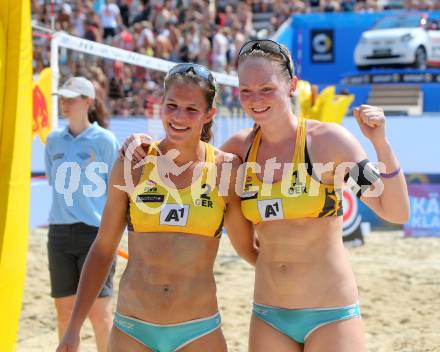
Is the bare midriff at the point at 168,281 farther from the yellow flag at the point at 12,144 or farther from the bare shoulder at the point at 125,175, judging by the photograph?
the yellow flag at the point at 12,144

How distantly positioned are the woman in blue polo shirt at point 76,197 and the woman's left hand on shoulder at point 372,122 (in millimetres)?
2397

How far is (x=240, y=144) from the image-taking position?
11.5ft

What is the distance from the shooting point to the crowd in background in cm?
1491

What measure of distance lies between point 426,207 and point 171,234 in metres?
8.95

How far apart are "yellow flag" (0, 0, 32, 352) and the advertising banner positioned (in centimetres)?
890

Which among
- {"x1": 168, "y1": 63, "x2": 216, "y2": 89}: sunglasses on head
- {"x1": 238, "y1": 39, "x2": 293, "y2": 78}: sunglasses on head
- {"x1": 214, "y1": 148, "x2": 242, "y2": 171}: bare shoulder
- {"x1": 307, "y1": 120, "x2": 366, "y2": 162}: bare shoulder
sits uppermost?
{"x1": 238, "y1": 39, "x2": 293, "y2": 78}: sunglasses on head

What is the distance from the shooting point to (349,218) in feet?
35.9

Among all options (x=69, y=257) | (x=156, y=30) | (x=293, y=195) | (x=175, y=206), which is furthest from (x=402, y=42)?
(x=175, y=206)

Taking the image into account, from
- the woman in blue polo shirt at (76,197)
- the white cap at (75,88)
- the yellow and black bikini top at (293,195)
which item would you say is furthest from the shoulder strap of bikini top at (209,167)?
the white cap at (75,88)

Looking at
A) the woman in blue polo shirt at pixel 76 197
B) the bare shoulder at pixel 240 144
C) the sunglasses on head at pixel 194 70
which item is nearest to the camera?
the sunglasses on head at pixel 194 70

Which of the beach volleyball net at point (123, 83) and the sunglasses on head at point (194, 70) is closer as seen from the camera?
the sunglasses on head at point (194, 70)

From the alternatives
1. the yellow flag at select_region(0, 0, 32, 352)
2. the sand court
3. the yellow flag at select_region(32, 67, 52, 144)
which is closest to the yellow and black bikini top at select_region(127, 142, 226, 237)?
the yellow flag at select_region(0, 0, 32, 352)

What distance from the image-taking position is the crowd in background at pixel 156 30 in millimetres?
14914

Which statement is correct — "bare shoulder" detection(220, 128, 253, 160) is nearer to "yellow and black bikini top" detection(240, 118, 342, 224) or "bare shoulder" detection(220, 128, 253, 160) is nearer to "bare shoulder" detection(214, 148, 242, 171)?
"bare shoulder" detection(214, 148, 242, 171)
